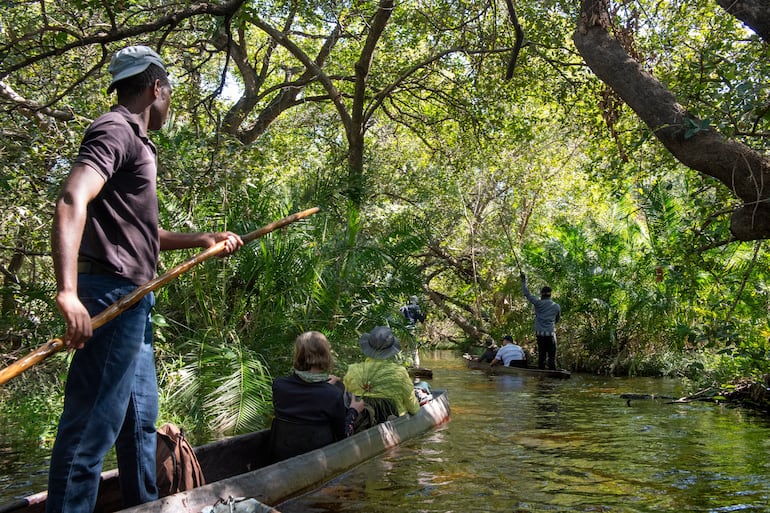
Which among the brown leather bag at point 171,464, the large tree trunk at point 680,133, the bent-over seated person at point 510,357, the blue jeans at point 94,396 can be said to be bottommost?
the brown leather bag at point 171,464

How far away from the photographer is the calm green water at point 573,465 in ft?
16.8

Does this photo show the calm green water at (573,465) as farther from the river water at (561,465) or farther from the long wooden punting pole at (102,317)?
the long wooden punting pole at (102,317)

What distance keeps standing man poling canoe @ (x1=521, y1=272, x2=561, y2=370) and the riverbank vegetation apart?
1167 mm

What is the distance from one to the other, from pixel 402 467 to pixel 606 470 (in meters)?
1.71

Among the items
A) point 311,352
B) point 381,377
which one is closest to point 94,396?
point 311,352

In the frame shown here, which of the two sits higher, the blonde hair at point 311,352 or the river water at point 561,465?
the blonde hair at point 311,352

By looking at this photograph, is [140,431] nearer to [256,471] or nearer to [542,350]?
[256,471]

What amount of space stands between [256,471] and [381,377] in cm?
296

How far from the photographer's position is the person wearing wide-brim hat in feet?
24.5

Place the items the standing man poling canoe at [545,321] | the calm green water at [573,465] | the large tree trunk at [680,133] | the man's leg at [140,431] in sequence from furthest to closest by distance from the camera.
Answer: the standing man poling canoe at [545,321] → the large tree trunk at [680,133] → the calm green water at [573,465] → the man's leg at [140,431]

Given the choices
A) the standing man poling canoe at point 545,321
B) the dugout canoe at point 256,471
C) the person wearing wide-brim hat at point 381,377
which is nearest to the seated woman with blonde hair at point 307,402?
the dugout canoe at point 256,471

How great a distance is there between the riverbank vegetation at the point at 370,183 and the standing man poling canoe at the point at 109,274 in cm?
256

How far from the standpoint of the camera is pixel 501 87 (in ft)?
43.9

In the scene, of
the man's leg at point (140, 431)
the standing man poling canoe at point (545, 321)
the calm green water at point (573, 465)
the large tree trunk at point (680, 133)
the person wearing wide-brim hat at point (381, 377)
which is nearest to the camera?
the man's leg at point (140, 431)
